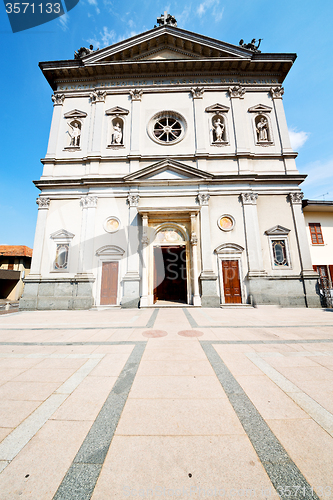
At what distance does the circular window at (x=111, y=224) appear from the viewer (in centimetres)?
1426

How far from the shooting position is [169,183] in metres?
14.4

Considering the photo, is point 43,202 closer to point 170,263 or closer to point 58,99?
point 58,99

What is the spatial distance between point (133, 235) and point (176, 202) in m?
3.89

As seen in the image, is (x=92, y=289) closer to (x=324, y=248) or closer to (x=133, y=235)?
(x=133, y=235)

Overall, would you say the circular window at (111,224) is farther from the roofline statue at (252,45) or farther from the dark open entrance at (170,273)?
the roofline statue at (252,45)

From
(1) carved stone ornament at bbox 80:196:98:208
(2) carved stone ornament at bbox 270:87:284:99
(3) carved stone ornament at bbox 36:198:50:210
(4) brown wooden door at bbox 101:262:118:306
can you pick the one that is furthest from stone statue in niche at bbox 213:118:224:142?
(3) carved stone ornament at bbox 36:198:50:210

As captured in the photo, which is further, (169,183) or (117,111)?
(117,111)

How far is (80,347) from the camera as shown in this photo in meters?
5.10

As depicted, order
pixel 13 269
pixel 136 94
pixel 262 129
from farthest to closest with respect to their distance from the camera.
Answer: pixel 13 269 < pixel 136 94 < pixel 262 129

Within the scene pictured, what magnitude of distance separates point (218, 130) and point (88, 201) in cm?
1138

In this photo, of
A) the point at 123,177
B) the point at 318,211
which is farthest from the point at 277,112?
the point at 123,177

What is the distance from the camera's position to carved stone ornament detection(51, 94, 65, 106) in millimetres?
16344

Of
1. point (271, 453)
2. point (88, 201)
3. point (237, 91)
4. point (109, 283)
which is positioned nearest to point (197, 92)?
point (237, 91)

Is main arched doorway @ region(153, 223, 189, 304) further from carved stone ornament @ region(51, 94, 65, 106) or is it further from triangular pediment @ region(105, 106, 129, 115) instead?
carved stone ornament @ region(51, 94, 65, 106)
